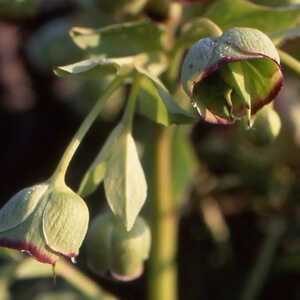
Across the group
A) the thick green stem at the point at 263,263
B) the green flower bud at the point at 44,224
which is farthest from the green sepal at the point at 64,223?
the thick green stem at the point at 263,263

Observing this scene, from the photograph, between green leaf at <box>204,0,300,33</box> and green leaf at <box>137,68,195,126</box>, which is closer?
green leaf at <box>137,68,195,126</box>

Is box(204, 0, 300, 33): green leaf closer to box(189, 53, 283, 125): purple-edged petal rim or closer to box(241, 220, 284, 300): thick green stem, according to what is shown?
box(189, 53, 283, 125): purple-edged petal rim

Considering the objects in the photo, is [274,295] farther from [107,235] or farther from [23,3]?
[23,3]

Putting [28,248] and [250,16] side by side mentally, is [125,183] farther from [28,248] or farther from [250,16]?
[250,16]

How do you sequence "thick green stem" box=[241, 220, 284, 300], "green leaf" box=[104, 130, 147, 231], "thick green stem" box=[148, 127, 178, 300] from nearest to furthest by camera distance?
1. "green leaf" box=[104, 130, 147, 231]
2. "thick green stem" box=[148, 127, 178, 300]
3. "thick green stem" box=[241, 220, 284, 300]

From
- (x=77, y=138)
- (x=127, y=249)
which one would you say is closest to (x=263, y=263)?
(x=127, y=249)

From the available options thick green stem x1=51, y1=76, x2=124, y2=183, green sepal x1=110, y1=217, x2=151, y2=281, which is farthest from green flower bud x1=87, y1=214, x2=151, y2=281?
thick green stem x1=51, y1=76, x2=124, y2=183
